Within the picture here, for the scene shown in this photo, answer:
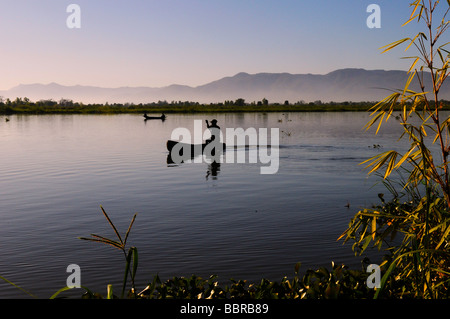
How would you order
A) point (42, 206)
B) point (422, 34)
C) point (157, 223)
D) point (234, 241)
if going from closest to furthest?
point (422, 34) → point (234, 241) → point (157, 223) → point (42, 206)

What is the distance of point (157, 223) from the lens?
15.2 metres

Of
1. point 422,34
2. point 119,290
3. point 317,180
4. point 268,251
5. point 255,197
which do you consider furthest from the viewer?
point 317,180

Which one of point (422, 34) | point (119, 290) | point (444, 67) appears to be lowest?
point (119, 290)

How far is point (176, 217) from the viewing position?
15969 mm

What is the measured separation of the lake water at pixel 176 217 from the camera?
1088 cm

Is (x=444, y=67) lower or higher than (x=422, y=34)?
lower

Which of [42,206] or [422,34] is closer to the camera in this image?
[422,34]

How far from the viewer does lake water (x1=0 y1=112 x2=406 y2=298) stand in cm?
1088

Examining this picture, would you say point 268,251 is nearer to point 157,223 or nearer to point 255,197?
point 157,223

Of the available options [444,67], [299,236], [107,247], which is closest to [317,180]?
[299,236]

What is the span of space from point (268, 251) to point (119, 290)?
4254 millimetres

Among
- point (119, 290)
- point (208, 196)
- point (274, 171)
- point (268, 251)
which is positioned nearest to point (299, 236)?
point (268, 251)

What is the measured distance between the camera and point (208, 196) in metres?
20.1

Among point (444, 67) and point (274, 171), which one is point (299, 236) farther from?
point (274, 171)
